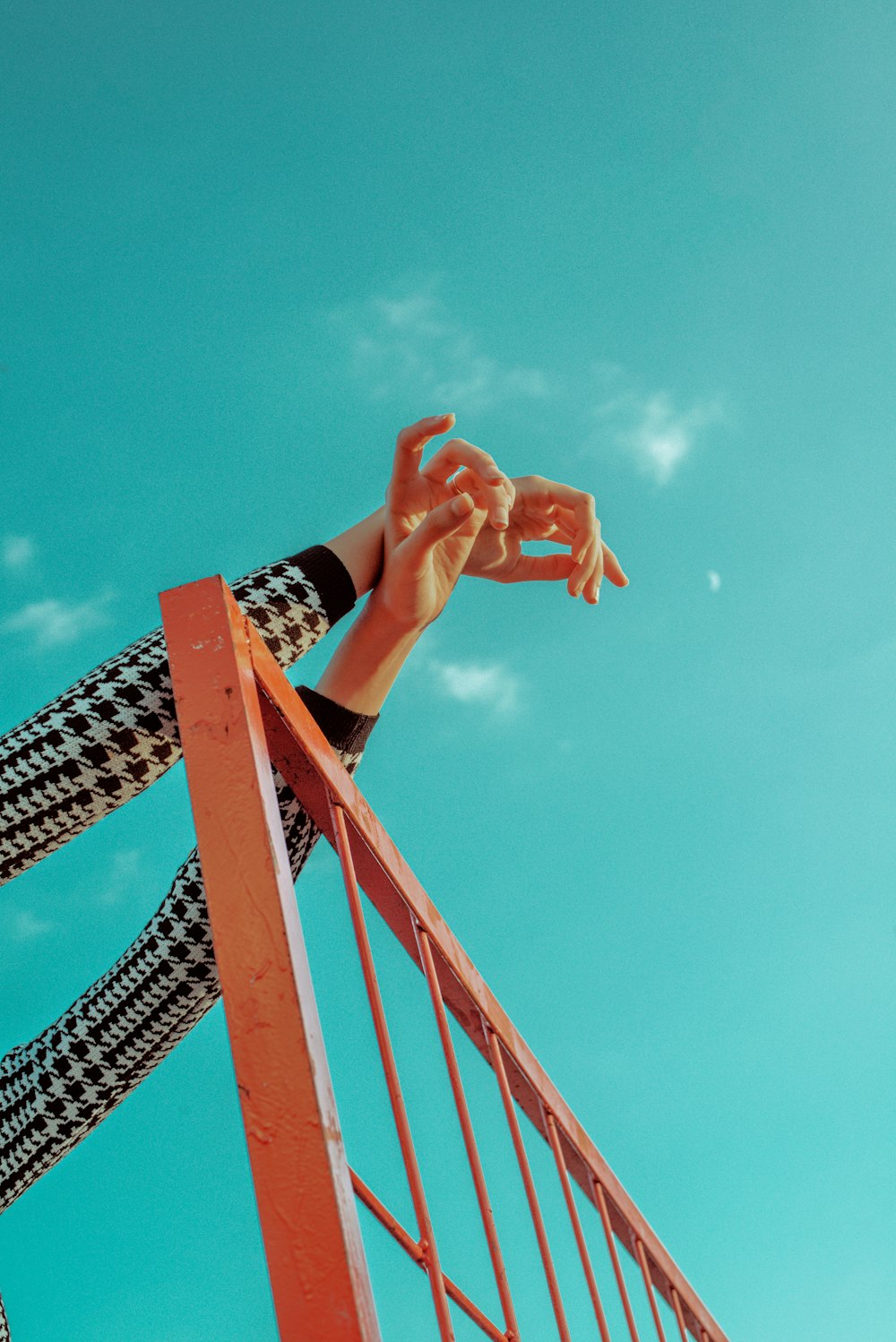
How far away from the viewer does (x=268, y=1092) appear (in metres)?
0.52

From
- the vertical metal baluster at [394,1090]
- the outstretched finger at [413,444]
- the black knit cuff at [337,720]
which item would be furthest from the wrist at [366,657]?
the vertical metal baluster at [394,1090]

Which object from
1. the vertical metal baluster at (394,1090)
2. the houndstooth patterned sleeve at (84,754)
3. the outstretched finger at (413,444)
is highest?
the outstretched finger at (413,444)

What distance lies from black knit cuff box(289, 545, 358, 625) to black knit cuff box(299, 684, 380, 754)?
11 cm

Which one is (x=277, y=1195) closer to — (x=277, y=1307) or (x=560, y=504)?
(x=277, y=1307)

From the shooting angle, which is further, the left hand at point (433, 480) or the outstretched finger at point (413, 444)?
the outstretched finger at point (413, 444)

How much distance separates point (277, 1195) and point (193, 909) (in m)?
0.74

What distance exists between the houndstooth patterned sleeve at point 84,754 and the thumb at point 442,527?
0.85 ft

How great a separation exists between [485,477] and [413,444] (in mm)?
189

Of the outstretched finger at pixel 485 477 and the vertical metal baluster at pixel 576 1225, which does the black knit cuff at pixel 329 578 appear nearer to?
the outstretched finger at pixel 485 477

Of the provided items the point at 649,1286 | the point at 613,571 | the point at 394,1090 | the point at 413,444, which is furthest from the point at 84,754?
the point at 649,1286

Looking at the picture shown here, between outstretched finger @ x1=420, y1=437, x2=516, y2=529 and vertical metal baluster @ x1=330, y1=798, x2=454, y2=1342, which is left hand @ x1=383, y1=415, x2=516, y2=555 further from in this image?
vertical metal baluster @ x1=330, y1=798, x2=454, y2=1342

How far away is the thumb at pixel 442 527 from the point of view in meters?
0.97

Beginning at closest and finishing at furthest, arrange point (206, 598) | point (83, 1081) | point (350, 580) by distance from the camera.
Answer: point (206, 598) → point (350, 580) → point (83, 1081)

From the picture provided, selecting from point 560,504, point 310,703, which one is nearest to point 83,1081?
point 310,703
